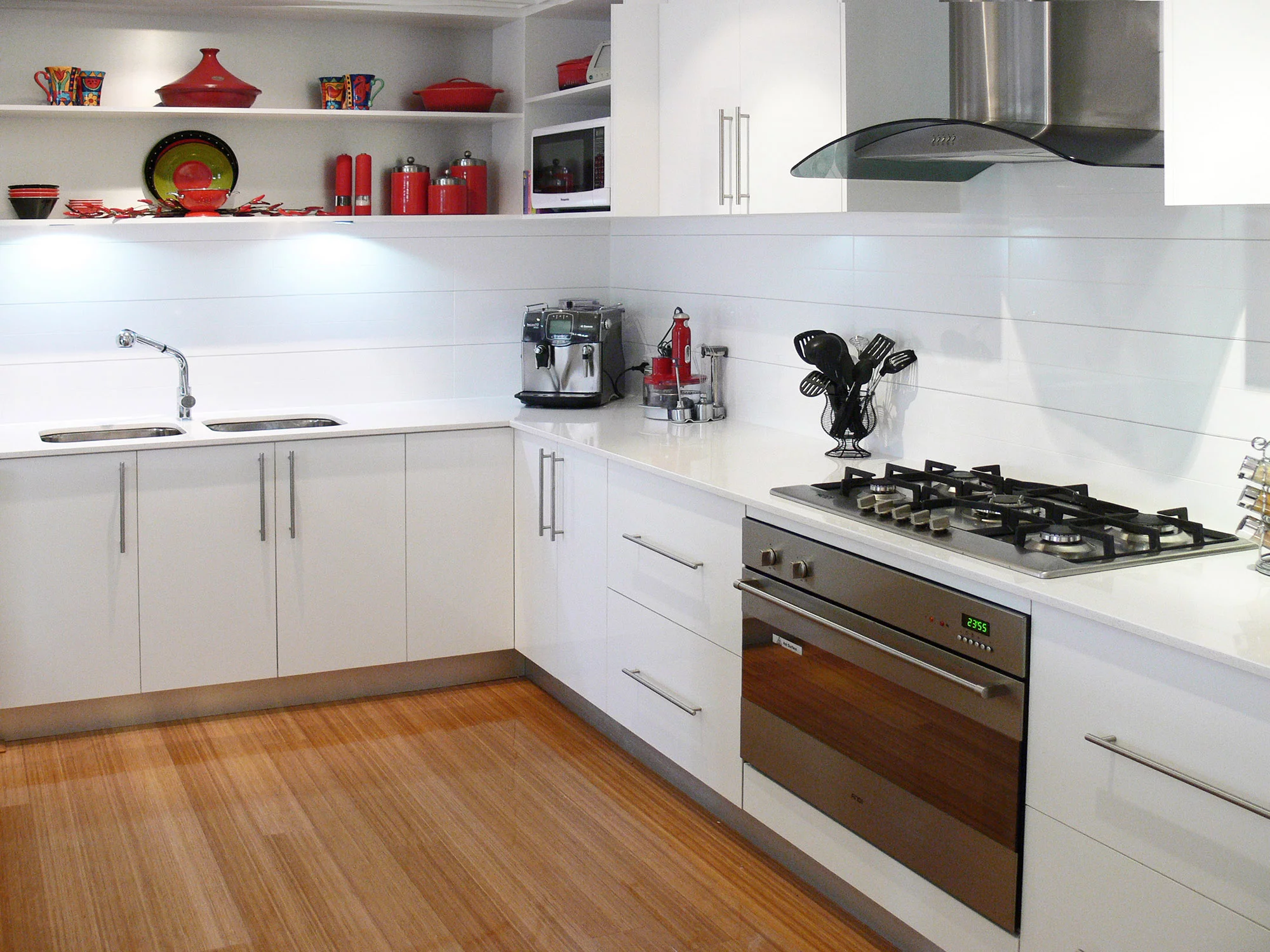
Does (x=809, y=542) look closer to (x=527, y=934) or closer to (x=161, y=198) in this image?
(x=527, y=934)

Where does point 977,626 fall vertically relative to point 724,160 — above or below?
below

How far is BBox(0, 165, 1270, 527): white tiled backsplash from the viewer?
260 cm

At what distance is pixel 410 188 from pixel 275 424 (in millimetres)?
867

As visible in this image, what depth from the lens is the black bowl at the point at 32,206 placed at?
12.8 feet

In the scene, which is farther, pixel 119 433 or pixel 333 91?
pixel 333 91

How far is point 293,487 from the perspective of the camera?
12.9ft

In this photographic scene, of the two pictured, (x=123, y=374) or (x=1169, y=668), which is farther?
(x=123, y=374)

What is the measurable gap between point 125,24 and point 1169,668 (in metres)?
3.54

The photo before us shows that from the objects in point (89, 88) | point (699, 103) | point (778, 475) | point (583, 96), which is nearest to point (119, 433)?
point (89, 88)

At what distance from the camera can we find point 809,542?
2.75 meters

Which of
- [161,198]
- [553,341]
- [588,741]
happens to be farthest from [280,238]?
[588,741]

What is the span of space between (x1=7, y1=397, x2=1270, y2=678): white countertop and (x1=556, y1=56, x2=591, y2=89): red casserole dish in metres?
1.03

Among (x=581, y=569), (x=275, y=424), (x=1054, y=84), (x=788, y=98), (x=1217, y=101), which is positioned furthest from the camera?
(x=275, y=424)

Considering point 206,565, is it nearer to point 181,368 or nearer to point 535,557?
point 181,368
